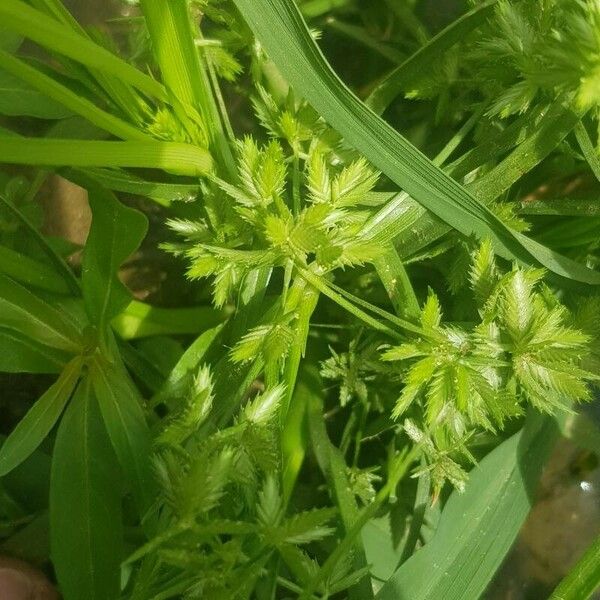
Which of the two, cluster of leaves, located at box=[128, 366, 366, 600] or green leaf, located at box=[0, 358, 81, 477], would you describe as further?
green leaf, located at box=[0, 358, 81, 477]

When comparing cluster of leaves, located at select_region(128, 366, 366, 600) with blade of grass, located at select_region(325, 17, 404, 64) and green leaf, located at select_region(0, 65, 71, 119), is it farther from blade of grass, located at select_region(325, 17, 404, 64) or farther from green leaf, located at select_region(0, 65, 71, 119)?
blade of grass, located at select_region(325, 17, 404, 64)

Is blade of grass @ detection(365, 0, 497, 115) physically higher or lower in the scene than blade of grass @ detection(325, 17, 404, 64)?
lower

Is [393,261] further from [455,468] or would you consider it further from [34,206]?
[34,206]

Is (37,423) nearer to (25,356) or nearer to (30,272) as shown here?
(25,356)

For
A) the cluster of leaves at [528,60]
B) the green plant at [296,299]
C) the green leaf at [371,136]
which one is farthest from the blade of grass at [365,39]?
the green leaf at [371,136]

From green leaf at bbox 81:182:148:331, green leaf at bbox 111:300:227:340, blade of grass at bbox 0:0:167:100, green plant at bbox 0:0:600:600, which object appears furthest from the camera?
green leaf at bbox 111:300:227:340

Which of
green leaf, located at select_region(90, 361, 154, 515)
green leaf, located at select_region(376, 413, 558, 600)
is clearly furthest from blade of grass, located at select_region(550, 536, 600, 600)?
green leaf, located at select_region(90, 361, 154, 515)

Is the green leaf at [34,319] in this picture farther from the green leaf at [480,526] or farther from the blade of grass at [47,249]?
the green leaf at [480,526]

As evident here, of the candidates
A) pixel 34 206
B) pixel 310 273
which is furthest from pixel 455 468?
pixel 34 206
